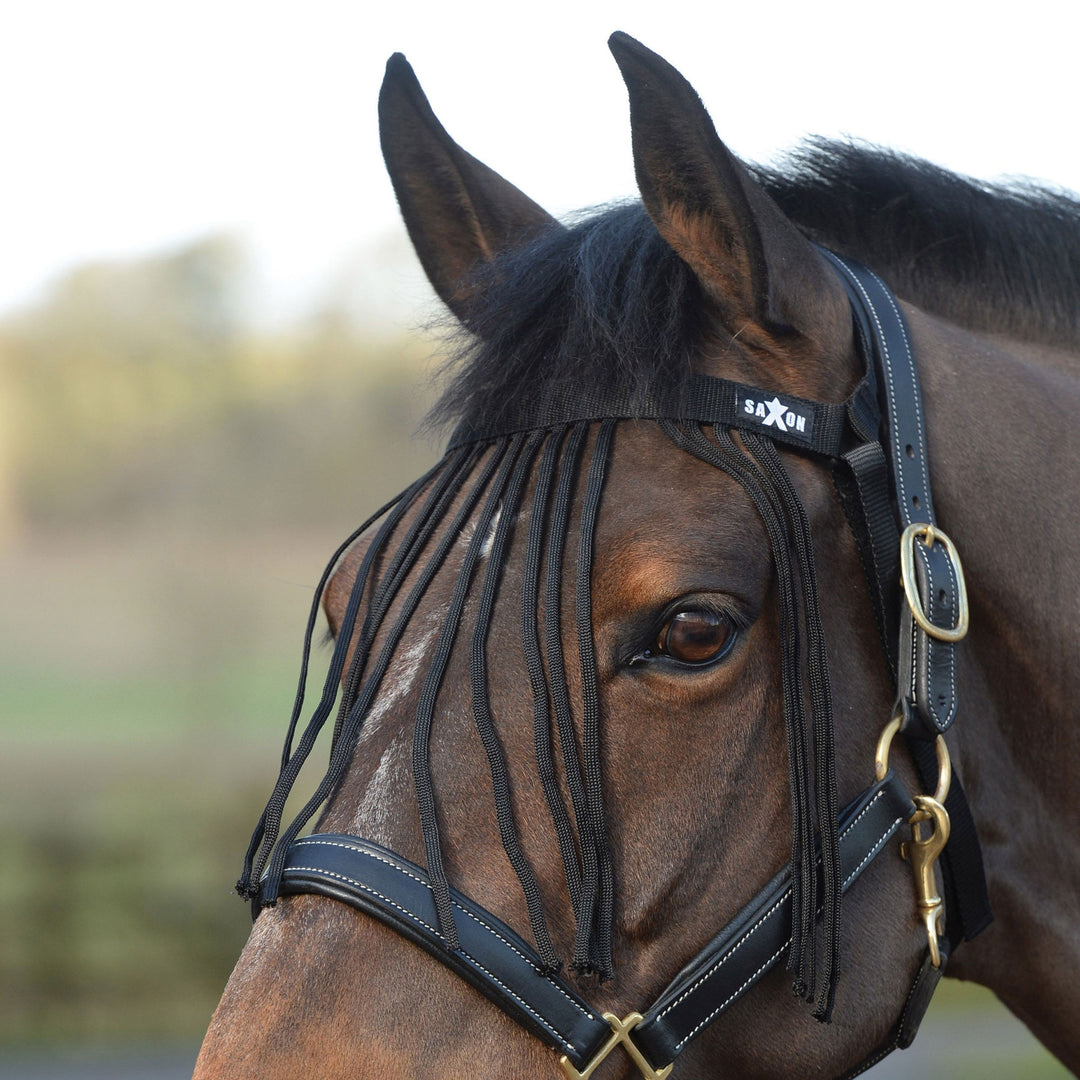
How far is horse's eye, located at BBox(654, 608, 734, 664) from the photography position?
147 centimetres

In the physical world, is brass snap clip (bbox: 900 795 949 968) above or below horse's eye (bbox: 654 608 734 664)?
below

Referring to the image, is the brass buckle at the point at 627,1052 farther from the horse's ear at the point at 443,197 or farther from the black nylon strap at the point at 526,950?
the horse's ear at the point at 443,197

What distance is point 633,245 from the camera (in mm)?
1784

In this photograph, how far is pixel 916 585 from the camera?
1.60 m

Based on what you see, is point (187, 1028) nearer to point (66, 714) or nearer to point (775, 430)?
point (66, 714)

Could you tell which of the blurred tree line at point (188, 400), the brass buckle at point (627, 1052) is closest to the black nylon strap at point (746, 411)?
the brass buckle at point (627, 1052)

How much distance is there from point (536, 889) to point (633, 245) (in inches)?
41.3

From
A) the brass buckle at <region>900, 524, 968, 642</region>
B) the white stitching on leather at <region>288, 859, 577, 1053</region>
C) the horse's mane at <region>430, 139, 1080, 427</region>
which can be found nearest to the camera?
the white stitching on leather at <region>288, 859, 577, 1053</region>

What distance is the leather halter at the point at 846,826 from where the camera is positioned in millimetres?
1384

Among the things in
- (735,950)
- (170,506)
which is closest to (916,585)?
(735,950)

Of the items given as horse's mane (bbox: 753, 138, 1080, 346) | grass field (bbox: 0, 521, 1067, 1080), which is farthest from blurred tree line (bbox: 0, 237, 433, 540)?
horse's mane (bbox: 753, 138, 1080, 346)

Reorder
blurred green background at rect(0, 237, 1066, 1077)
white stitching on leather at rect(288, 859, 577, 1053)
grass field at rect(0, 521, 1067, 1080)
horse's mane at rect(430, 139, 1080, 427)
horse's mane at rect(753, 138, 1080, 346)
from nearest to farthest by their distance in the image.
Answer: white stitching on leather at rect(288, 859, 577, 1053), horse's mane at rect(430, 139, 1080, 427), horse's mane at rect(753, 138, 1080, 346), grass field at rect(0, 521, 1067, 1080), blurred green background at rect(0, 237, 1066, 1077)

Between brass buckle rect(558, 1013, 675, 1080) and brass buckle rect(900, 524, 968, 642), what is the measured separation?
2.31 ft

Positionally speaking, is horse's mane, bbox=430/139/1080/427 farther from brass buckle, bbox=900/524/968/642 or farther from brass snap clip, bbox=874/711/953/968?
brass snap clip, bbox=874/711/953/968
